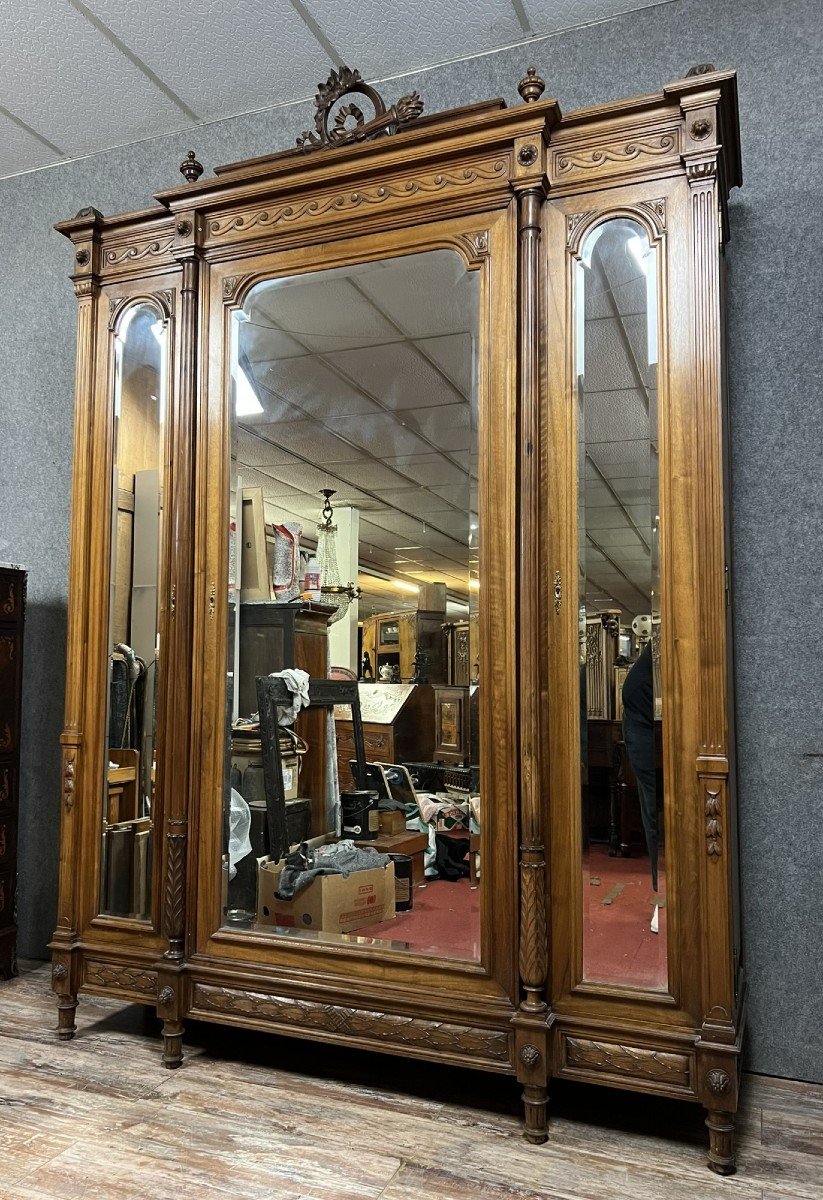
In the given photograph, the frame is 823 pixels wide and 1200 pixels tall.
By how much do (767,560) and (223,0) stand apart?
2267 millimetres

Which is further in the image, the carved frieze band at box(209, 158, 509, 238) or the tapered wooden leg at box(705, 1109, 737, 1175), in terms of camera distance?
the carved frieze band at box(209, 158, 509, 238)

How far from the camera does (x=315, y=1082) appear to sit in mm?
2227

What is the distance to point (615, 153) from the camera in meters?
2.06

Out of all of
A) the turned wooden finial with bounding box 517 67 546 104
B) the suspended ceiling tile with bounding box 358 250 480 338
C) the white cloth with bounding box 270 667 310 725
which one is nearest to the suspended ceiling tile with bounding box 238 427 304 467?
the suspended ceiling tile with bounding box 358 250 480 338

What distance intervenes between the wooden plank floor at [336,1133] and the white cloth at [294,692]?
90 centimetres

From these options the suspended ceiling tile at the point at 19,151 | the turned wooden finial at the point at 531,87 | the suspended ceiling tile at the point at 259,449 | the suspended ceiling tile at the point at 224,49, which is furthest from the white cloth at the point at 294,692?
the suspended ceiling tile at the point at 19,151

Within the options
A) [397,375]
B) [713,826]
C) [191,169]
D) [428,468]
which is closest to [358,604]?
[428,468]

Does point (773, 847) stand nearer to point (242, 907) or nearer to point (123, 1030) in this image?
point (242, 907)

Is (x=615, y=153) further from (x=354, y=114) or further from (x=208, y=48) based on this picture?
(x=208, y=48)

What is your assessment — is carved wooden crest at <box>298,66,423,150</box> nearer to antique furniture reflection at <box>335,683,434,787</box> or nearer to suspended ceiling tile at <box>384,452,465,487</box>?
suspended ceiling tile at <box>384,452,465,487</box>

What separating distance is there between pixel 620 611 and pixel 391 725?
648mm

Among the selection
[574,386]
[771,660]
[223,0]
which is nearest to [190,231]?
[223,0]

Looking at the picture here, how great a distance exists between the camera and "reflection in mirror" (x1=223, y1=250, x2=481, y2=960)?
218 centimetres

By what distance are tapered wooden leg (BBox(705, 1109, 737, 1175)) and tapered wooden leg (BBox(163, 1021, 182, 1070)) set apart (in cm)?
129
